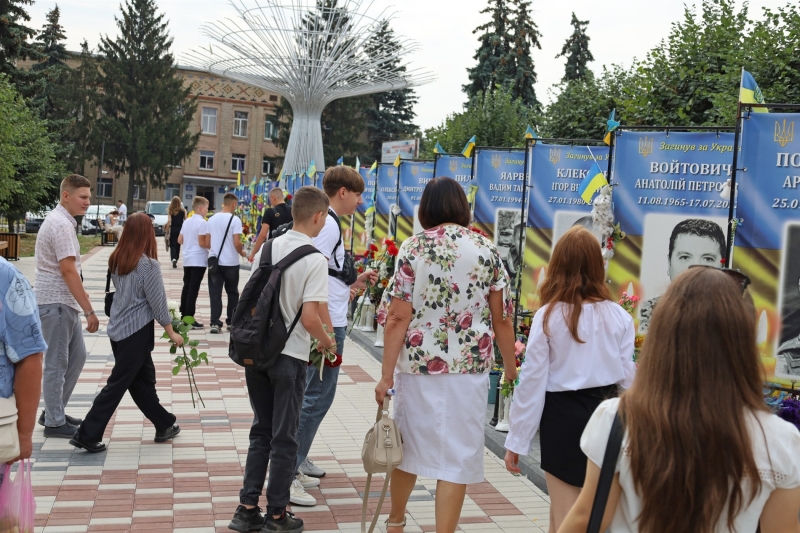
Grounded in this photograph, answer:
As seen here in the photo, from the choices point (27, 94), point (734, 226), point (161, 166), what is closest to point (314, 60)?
point (27, 94)

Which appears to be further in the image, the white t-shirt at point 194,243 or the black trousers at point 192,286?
the white t-shirt at point 194,243

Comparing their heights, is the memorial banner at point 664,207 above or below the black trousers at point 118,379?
above

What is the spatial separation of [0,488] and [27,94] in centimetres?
4103

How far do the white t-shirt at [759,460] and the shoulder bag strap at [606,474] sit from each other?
0.06 feet

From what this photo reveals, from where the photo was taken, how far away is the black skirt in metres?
3.80

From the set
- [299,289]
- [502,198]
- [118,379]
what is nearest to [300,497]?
[299,289]

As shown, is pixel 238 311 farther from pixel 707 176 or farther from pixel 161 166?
pixel 161 166

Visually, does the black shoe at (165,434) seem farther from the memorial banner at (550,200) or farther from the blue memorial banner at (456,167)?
the blue memorial banner at (456,167)

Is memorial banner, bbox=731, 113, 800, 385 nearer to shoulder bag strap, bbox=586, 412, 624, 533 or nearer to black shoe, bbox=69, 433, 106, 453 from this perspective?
shoulder bag strap, bbox=586, 412, 624, 533

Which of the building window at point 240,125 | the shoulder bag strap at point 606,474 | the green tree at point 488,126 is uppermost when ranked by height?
the building window at point 240,125

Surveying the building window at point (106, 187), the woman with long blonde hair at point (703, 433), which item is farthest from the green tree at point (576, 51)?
the woman with long blonde hair at point (703, 433)

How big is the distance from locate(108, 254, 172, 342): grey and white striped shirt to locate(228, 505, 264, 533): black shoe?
199cm

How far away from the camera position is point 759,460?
1.97 meters

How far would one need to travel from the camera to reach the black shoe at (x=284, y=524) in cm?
486
